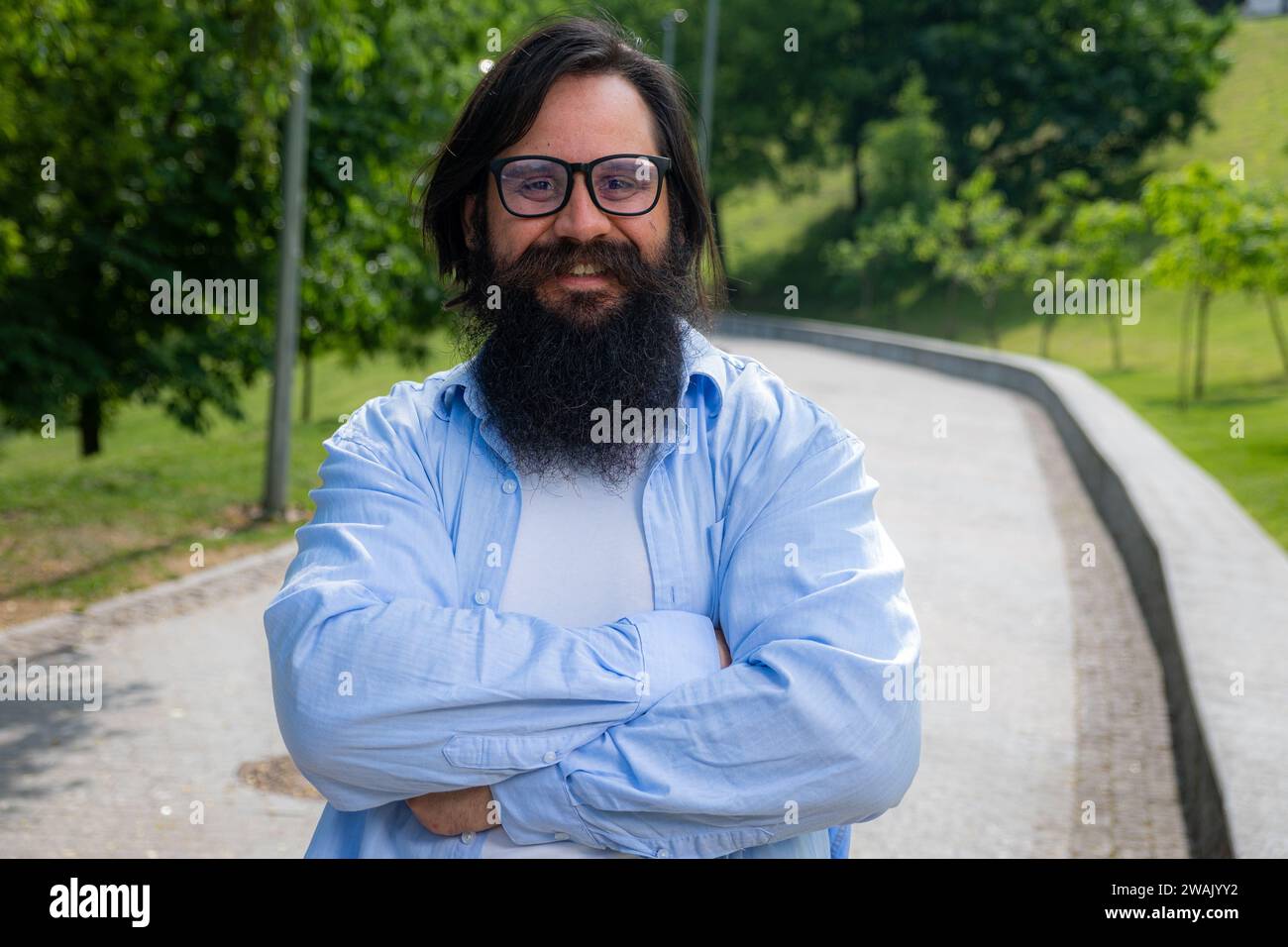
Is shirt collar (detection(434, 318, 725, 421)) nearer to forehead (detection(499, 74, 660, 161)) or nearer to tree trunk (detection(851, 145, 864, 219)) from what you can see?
forehead (detection(499, 74, 660, 161))

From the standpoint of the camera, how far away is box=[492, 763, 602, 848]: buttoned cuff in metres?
2.22

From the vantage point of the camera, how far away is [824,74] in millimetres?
52969

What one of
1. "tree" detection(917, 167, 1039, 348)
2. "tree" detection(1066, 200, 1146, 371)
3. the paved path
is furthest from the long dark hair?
"tree" detection(917, 167, 1039, 348)

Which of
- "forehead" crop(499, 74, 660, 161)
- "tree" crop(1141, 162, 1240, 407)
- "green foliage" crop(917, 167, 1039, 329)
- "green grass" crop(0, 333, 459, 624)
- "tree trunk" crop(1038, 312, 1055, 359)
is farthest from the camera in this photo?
"green foliage" crop(917, 167, 1039, 329)

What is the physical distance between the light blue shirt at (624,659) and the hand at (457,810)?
2cm

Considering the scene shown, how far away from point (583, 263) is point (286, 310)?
961 centimetres

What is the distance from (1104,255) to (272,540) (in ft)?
76.3

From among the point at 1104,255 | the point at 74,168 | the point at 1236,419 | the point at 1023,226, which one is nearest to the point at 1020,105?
the point at 1023,226

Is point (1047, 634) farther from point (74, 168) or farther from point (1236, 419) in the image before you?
point (1236, 419)

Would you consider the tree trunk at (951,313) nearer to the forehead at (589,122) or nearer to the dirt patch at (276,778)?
the dirt patch at (276,778)

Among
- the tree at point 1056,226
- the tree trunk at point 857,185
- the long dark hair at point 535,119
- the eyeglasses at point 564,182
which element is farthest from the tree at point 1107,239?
the eyeglasses at point 564,182

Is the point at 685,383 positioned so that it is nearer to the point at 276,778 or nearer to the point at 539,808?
the point at 539,808

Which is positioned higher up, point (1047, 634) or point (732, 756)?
point (732, 756)

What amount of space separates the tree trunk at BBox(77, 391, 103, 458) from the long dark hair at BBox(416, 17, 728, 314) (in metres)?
13.8
